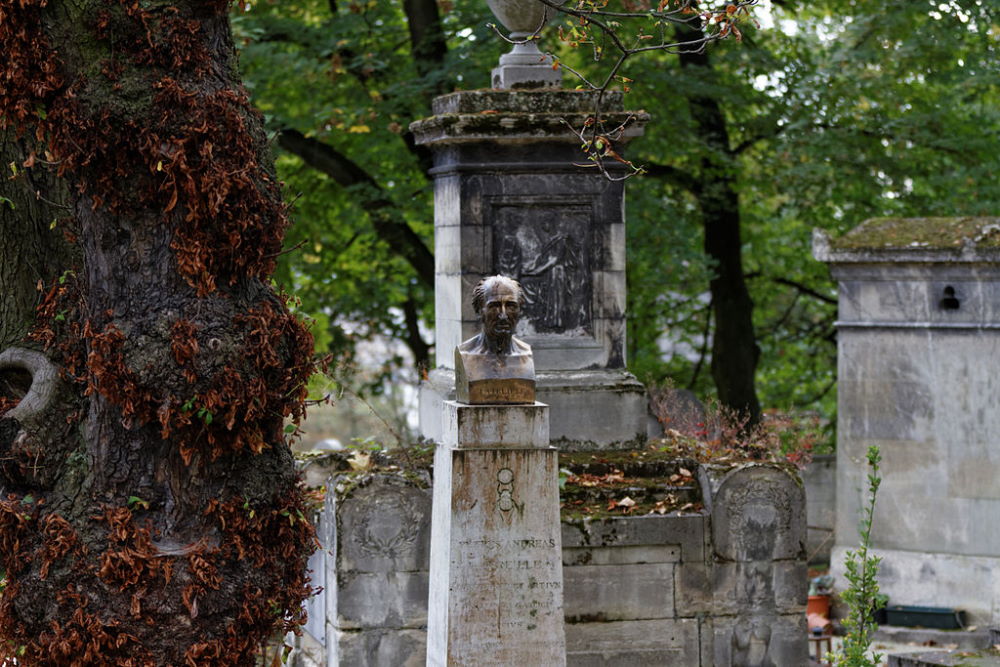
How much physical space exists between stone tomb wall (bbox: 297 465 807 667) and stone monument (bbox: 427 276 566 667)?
1147 millimetres

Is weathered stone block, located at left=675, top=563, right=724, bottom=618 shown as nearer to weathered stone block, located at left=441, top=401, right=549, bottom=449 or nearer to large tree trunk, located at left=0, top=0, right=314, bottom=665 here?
weathered stone block, located at left=441, top=401, right=549, bottom=449

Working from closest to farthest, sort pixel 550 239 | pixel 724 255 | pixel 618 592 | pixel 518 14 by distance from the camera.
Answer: pixel 618 592 → pixel 550 239 → pixel 518 14 → pixel 724 255

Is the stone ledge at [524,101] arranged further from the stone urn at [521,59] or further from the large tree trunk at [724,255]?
the large tree trunk at [724,255]

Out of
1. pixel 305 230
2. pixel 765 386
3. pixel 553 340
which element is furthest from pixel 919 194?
pixel 553 340

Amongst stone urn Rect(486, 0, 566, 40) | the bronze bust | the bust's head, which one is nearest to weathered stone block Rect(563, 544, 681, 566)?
the bronze bust

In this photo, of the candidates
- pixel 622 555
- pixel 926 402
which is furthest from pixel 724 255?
pixel 622 555

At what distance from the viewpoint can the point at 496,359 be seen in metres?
8.30

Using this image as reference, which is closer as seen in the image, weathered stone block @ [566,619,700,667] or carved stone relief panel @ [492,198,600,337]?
weathered stone block @ [566,619,700,667]

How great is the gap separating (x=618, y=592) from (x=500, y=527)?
1.72 m

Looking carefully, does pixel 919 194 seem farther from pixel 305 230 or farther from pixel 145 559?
pixel 145 559

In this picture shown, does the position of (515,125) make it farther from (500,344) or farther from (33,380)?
(33,380)

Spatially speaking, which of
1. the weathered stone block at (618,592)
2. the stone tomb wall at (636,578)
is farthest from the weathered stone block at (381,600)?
the weathered stone block at (618,592)

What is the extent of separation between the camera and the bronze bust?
8211 mm

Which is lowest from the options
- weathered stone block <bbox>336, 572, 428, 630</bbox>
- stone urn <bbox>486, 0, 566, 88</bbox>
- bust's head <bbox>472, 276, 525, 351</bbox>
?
weathered stone block <bbox>336, 572, 428, 630</bbox>
